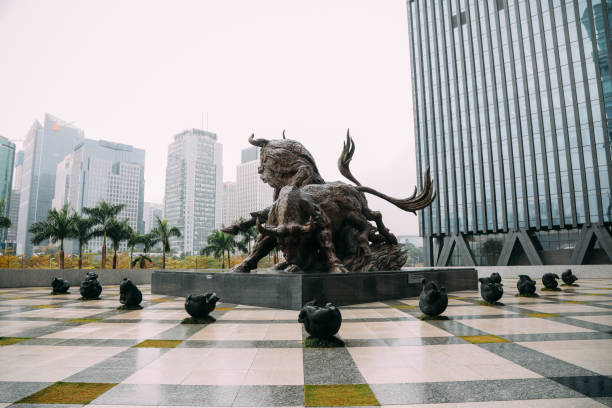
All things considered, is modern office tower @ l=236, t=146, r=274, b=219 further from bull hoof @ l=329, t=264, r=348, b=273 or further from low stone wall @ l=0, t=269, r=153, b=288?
bull hoof @ l=329, t=264, r=348, b=273

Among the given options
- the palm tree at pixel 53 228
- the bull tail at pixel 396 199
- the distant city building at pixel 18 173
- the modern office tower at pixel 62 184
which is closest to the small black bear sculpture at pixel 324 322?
the bull tail at pixel 396 199

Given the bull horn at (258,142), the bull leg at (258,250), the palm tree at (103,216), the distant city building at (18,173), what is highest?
the distant city building at (18,173)

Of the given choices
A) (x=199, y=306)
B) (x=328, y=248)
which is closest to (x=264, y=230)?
(x=328, y=248)

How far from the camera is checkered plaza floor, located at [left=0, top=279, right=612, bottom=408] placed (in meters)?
3.20

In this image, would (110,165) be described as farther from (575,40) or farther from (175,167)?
(575,40)

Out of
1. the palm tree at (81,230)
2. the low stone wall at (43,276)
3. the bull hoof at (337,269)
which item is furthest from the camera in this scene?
the palm tree at (81,230)

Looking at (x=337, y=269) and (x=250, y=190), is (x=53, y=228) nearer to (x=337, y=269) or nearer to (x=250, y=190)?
(x=337, y=269)

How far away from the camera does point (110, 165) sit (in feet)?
306

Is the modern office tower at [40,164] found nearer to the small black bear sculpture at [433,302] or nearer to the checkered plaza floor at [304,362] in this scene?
the checkered plaza floor at [304,362]

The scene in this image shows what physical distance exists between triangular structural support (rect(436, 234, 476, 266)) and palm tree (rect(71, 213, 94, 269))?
33.6 metres

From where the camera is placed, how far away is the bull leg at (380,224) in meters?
12.4

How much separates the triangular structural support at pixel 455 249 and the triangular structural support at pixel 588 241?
29.7ft

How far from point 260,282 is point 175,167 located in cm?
8928

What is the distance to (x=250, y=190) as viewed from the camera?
74.7 meters
